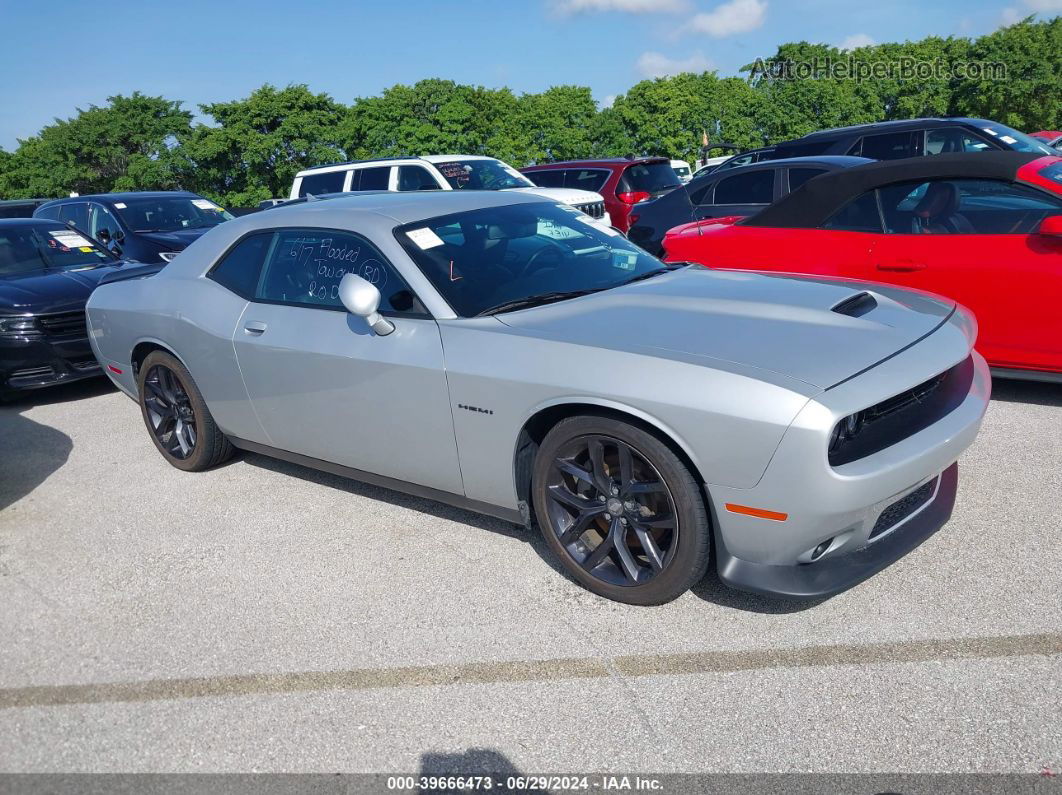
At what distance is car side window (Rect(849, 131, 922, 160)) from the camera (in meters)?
10.8

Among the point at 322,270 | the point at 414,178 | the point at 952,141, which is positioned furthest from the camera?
the point at 414,178

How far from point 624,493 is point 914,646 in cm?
111

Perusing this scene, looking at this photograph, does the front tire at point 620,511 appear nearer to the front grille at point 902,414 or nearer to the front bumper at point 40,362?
the front grille at point 902,414

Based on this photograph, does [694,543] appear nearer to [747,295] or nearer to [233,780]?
[747,295]

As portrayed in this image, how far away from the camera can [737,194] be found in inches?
347

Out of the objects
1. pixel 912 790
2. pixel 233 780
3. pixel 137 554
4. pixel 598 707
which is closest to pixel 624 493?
pixel 598 707

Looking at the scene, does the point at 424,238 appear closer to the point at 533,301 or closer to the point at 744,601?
the point at 533,301

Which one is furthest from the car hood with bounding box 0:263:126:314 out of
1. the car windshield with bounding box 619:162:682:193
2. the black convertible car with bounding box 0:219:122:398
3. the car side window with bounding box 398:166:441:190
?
the car windshield with bounding box 619:162:682:193

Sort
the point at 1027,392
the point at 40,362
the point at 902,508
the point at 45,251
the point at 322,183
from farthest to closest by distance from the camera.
A: 1. the point at 322,183
2. the point at 45,251
3. the point at 40,362
4. the point at 1027,392
5. the point at 902,508

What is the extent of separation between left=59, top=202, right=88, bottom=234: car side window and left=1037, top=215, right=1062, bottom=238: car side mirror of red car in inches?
443

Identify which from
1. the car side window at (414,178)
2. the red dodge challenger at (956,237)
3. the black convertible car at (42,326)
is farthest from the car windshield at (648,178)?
the black convertible car at (42,326)

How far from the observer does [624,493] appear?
127 inches

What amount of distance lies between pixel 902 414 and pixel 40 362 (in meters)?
6.74

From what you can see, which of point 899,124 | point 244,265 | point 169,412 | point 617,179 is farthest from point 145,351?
point 899,124
